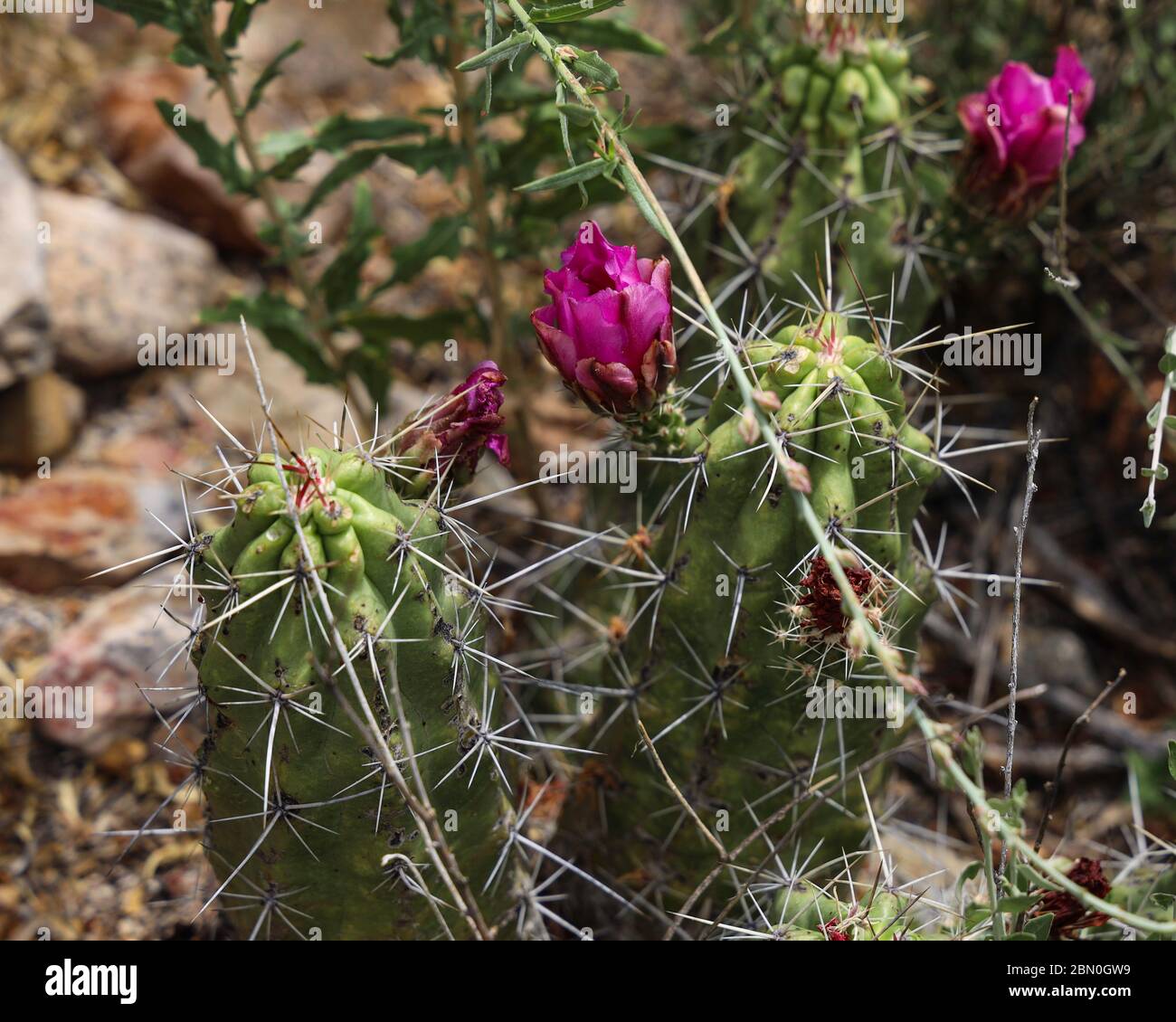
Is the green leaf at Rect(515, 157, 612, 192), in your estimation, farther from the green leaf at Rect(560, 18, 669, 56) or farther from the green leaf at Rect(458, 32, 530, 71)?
the green leaf at Rect(560, 18, 669, 56)

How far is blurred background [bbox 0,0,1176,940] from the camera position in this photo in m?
2.98

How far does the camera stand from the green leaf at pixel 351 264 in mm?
3113

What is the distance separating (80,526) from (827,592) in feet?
8.26

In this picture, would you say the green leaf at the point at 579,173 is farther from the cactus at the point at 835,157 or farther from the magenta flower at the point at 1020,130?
the magenta flower at the point at 1020,130

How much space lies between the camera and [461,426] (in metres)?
2.02

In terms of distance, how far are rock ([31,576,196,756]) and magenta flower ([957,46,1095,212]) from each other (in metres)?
2.35

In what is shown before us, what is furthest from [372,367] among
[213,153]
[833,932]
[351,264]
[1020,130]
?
[833,932]

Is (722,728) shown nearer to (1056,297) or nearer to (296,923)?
(296,923)

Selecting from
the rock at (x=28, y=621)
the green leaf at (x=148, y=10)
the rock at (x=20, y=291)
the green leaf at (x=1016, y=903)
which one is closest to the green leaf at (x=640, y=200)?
the green leaf at (x=1016, y=903)

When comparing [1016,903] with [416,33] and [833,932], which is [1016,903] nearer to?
[833,932]

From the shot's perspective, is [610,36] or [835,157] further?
[610,36]

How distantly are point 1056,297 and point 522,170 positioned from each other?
1891mm
